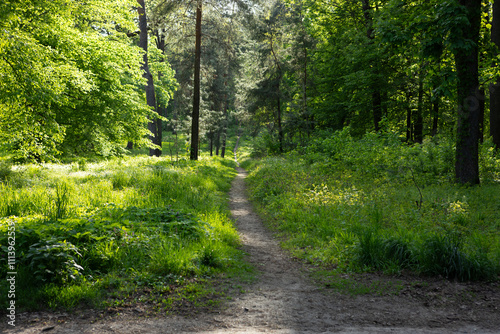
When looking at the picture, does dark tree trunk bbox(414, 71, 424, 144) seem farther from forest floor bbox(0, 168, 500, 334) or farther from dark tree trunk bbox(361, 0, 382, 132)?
A: forest floor bbox(0, 168, 500, 334)

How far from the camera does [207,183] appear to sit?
12.9m

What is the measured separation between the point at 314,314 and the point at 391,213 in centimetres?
447

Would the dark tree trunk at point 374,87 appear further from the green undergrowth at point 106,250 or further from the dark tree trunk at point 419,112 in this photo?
the green undergrowth at point 106,250

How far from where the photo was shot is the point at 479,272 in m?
4.75

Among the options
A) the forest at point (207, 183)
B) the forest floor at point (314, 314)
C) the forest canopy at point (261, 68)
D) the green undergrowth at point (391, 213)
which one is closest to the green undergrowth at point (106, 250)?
the forest at point (207, 183)

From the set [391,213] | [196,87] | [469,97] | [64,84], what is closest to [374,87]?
[469,97]

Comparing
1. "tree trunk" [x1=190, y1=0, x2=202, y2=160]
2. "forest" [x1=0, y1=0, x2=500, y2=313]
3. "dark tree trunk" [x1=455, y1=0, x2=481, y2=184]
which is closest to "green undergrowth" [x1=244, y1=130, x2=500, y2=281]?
"forest" [x1=0, y1=0, x2=500, y2=313]

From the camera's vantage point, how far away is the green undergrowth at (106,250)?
3973 millimetres

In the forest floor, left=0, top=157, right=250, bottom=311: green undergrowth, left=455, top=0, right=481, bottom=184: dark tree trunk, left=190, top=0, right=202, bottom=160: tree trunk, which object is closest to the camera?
the forest floor

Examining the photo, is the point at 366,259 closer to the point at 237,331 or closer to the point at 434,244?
the point at 434,244

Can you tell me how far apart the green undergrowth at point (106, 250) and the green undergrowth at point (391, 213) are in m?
2.08

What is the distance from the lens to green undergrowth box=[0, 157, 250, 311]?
3973 millimetres

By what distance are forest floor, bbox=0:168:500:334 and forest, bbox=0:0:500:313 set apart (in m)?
0.24

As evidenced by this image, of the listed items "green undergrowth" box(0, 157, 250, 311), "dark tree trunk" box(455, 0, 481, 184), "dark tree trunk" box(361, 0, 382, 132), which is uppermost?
"dark tree trunk" box(361, 0, 382, 132)
